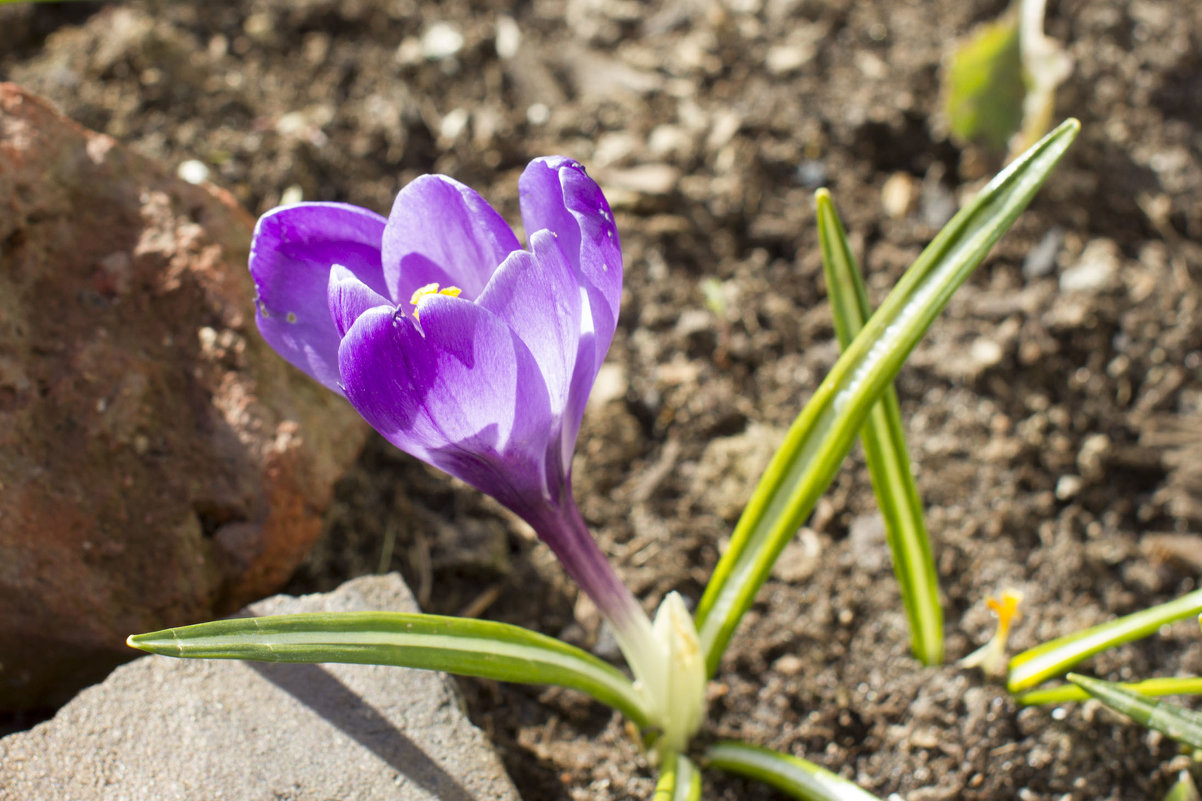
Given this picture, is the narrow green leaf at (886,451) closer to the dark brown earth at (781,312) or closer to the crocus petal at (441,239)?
the dark brown earth at (781,312)

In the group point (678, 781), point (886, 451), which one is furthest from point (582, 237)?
point (678, 781)

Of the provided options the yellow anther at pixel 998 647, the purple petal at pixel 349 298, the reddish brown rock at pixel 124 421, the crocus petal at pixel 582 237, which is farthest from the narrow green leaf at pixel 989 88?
the purple petal at pixel 349 298

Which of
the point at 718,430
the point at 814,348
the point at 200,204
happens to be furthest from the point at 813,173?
the point at 200,204

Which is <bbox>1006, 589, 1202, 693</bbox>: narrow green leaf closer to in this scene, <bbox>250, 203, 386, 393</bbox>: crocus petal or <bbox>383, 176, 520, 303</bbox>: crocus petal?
<bbox>383, 176, 520, 303</bbox>: crocus petal

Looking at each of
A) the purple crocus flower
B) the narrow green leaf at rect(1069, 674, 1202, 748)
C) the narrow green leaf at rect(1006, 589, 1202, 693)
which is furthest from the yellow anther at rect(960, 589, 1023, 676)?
the purple crocus flower

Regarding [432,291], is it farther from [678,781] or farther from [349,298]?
[678,781]

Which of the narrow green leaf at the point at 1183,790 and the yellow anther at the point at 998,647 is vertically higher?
the yellow anther at the point at 998,647

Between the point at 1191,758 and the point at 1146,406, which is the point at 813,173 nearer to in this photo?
the point at 1146,406

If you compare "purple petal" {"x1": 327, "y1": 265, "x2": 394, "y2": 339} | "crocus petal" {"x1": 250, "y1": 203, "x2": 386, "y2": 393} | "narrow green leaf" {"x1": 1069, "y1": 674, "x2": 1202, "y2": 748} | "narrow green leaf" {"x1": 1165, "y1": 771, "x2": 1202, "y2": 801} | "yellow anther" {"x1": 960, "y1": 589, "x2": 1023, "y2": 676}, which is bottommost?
"narrow green leaf" {"x1": 1165, "y1": 771, "x2": 1202, "y2": 801}
